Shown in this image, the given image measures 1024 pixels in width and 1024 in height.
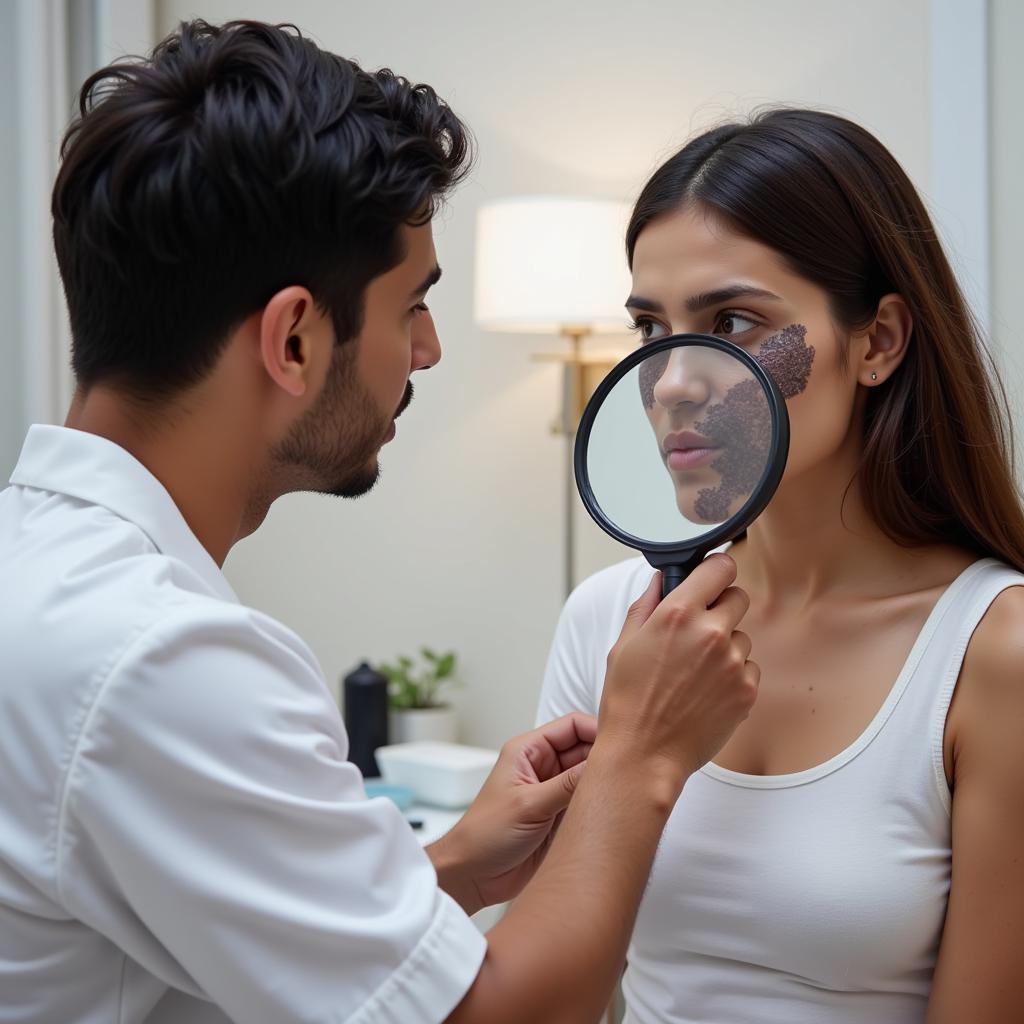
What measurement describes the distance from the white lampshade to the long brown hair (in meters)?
1.01

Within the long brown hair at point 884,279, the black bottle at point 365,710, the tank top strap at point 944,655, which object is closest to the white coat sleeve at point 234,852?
the tank top strap at point 944,655

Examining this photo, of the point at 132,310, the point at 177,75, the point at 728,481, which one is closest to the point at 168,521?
the point at 132,310

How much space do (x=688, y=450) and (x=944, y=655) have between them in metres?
0.32

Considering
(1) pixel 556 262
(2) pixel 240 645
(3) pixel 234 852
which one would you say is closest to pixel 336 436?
(2) pixel 240 645

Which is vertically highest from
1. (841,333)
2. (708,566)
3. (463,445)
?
(841,333)

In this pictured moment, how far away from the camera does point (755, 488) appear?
1018 mm

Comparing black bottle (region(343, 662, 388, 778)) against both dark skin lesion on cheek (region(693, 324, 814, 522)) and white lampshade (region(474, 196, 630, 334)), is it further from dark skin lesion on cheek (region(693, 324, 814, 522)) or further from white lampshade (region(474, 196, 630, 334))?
dark skin lesion on cheek (region(693, 324, 814, 522))

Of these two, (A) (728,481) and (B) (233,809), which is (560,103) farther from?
(B) (233,809)

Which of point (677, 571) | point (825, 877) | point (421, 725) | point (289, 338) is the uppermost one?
point (289, 338)

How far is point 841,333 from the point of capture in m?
1.24

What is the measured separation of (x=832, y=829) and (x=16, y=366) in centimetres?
214

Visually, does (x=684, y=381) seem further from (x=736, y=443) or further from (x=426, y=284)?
(x=426, y=284)

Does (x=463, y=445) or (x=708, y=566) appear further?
(x=463, y=445)

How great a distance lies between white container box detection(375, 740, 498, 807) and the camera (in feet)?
7.81
